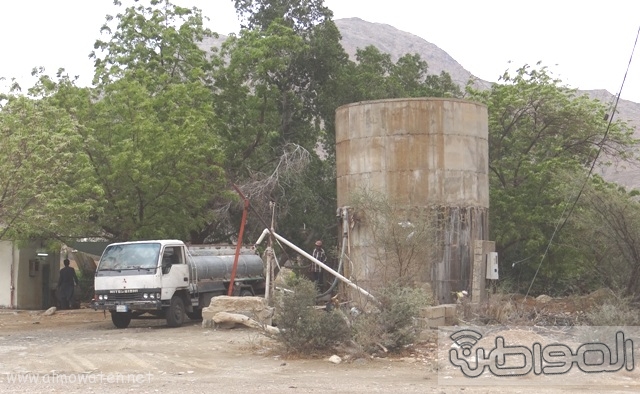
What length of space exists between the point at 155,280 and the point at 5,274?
1257 cm

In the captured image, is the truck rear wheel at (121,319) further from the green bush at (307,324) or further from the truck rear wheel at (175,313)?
the green bush at (307,324)

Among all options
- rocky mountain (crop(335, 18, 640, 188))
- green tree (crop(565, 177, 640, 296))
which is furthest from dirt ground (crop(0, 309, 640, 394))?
rocky mountain (crop(335, 18, 640, 188))

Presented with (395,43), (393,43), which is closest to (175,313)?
(393,43)

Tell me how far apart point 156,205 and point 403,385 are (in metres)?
16.0

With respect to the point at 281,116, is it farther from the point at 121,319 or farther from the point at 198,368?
the point at 198,368

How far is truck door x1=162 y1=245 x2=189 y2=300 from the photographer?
22250 millimetres

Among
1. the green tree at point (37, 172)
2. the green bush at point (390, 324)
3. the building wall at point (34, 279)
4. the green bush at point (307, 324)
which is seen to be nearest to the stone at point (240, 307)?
the green bush at point (307, 324)

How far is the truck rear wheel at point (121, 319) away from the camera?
75.4 feet

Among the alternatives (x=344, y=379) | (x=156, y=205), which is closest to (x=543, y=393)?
(x=344, y=379)

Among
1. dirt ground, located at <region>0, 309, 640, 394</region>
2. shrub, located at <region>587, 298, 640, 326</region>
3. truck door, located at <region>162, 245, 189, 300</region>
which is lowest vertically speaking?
dirt ground, located at <region>0, 309, 640, 394</region>

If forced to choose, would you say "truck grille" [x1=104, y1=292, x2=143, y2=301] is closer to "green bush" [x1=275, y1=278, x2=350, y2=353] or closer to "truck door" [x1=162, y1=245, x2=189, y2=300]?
"truck door" [x1=162, y1=245, x2=189, y2=300]

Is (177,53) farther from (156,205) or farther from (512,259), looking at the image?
(512,259)

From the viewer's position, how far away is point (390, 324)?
1605 centimetres

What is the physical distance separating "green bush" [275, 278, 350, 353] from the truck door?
659 centimetres
